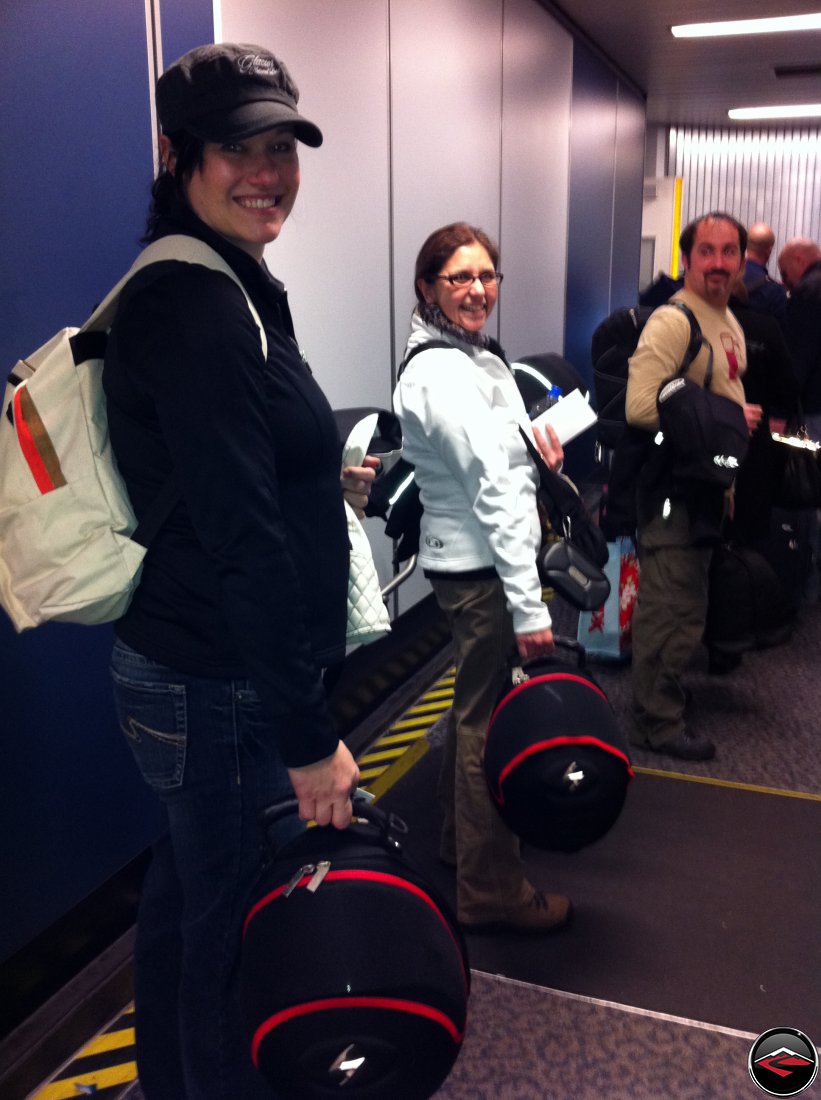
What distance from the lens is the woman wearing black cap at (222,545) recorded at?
4.05ft

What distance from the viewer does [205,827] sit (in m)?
1.41

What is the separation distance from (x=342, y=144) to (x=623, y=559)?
1.95 m

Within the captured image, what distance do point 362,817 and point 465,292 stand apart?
1.41 m

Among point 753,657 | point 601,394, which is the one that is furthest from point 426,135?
point 753,657

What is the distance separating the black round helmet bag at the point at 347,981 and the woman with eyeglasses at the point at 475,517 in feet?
3.26

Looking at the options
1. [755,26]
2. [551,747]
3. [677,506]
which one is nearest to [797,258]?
[755,26]

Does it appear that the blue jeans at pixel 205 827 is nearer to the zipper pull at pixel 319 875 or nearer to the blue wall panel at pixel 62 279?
the zipper pull at pixel 319 875

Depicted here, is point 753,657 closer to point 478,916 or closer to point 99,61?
point 478,916

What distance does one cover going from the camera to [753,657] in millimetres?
4609

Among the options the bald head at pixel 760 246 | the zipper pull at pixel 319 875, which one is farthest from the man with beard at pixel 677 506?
the bald head at pixel 760 246

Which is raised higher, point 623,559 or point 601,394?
point 601,394

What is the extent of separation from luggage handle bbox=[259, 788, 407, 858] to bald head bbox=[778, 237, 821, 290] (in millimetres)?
5079

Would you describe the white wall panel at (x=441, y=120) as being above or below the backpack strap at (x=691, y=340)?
above

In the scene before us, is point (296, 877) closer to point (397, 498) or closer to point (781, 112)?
point (397, 498)
